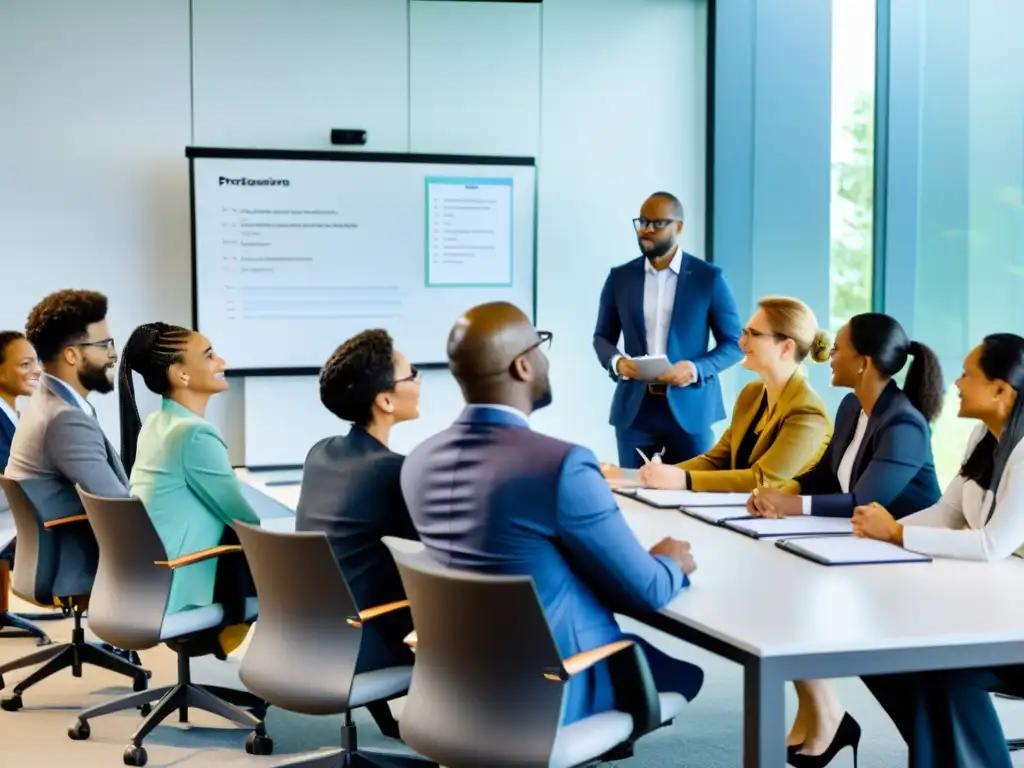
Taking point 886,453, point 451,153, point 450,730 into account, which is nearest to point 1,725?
point 450,730

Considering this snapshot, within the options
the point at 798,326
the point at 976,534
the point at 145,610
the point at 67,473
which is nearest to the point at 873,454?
the point at 976,534

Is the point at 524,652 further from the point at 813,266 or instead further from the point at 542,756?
the point at 813,266

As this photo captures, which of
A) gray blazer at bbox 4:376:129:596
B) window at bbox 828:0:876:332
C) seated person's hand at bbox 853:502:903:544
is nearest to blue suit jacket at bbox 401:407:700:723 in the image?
seated person's hand at bbox 853:502:903:544

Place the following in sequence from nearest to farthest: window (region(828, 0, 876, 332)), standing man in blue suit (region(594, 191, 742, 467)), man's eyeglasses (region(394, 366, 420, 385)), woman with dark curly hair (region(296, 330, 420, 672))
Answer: woman with dark curly hair (region(296, 330, 420, 672))
man's eyeglasses (region(394, 366, 420, 385))
standing man in blue suit (region(594, 191, 742, 467))
window (region(828, 0, 876, 332))

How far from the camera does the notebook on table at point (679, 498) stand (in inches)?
159

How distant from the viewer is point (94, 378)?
4.60 metres

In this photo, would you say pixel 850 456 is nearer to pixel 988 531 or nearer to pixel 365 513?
pixel 988 531

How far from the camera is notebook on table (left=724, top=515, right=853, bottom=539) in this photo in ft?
11.6

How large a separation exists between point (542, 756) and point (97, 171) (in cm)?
557

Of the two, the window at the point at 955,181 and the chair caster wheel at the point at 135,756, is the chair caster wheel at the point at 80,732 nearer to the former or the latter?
the chair caster wheel at the point at 135,756

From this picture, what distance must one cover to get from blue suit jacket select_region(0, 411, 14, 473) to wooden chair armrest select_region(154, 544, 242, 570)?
1740 mm

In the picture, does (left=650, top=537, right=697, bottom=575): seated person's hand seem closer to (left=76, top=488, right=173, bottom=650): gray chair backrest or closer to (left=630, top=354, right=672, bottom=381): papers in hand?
(left=76, top=488, right=173, bottom=650): gray chair backrest

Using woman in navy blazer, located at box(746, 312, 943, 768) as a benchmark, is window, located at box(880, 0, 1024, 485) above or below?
above

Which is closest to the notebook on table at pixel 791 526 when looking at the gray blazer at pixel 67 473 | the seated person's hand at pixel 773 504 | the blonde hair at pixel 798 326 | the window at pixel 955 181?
the seated person's hand at pixel 773 504
